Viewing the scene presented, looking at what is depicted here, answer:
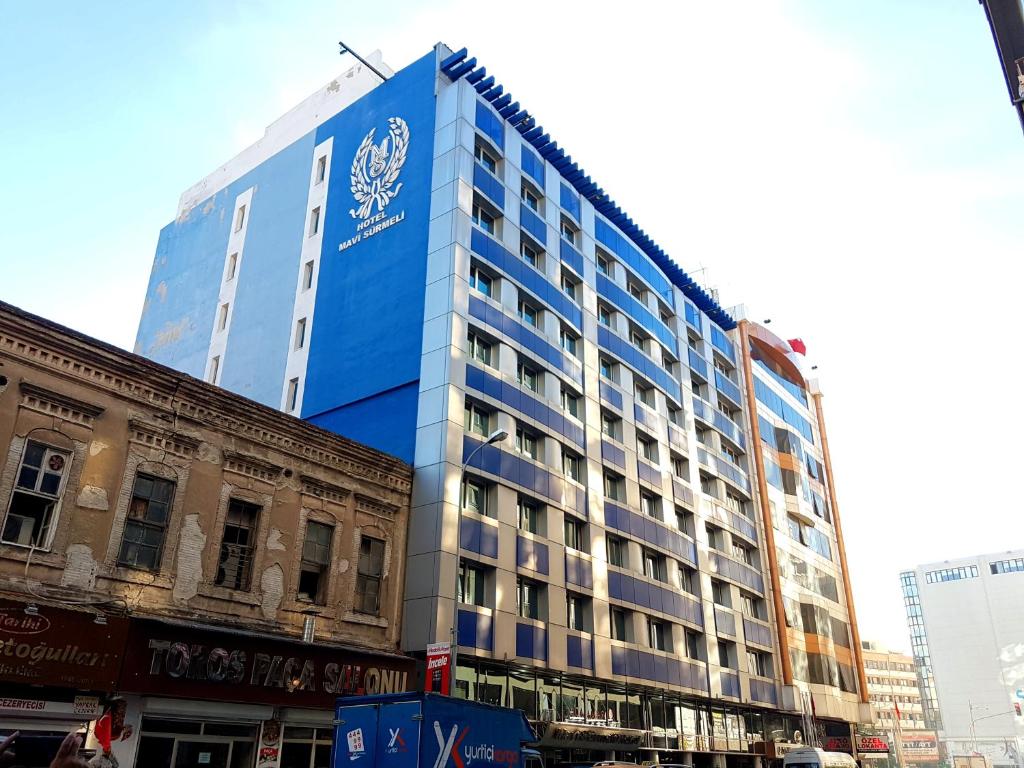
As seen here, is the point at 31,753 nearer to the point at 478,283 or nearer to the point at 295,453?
the point at 295,453

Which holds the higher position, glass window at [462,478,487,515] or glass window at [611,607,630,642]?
glass window at [462,478,487,515]

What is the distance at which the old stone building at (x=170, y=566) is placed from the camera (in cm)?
1772

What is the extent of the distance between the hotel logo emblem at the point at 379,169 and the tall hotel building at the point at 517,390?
0.16 m

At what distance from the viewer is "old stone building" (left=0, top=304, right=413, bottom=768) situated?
17.7 m

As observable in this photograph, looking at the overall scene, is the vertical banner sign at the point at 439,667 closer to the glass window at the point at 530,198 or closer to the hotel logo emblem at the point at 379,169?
the hotel logo emblem at the point at 379,169

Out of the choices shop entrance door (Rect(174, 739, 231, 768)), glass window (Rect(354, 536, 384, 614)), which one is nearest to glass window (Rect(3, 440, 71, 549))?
shop entrance door (Rect(174, 739, 231, 768))

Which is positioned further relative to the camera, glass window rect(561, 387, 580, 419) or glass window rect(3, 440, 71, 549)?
glass window rect(561, 387, 580, 419)

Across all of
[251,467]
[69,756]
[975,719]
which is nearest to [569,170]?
[251,467]

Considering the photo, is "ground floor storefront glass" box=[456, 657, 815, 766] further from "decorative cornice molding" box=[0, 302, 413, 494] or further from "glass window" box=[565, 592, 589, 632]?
"decorative cornice molding" box=[0, 302, 413, 494]

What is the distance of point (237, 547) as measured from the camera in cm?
2236

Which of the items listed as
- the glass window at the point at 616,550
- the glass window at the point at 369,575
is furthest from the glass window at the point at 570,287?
the glass window at the point at 369,575

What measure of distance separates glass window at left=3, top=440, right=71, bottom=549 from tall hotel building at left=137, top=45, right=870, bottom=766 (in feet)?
36.0

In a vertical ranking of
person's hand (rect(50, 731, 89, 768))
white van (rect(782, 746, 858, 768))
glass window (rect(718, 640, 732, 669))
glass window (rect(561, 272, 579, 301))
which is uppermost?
glass window (rect(561, 272, 579, 301))

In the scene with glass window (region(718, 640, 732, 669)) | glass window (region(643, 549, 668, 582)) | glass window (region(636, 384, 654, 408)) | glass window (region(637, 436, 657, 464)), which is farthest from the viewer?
glass window (region(636, 384, 654, 408))
